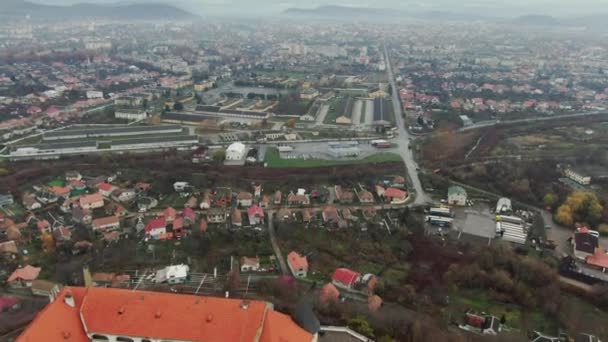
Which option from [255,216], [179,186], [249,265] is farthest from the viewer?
[179,186]

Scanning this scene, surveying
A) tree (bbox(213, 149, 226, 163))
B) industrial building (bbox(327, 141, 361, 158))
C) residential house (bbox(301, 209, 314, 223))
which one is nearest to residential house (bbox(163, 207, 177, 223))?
residential house (bbox(301, 209, 314, 223))

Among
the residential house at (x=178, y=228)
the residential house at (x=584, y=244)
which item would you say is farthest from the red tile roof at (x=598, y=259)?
the residential house at (x=178, y=228)

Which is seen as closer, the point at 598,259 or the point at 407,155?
the point at 598,259

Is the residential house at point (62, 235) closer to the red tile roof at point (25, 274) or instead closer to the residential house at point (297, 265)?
the red tile roof at point (25, 274)

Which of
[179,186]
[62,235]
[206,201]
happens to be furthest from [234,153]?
[62,235]

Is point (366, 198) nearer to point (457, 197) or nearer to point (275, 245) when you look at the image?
point (457, 197)

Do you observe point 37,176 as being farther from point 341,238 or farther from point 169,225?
point 341,238

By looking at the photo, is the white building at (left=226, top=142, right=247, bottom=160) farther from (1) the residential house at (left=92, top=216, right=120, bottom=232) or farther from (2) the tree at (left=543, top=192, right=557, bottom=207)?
(2) the tree at (left=543, top=192, right=557, bottom=207)
